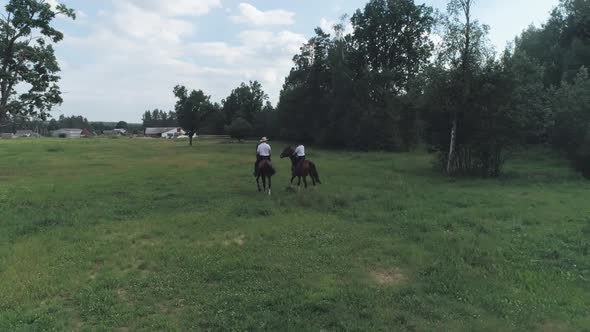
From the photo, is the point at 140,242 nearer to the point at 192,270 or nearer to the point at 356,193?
the point at 192,270

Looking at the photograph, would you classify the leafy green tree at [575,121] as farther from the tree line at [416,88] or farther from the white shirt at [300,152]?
the white shirt at [300,152]

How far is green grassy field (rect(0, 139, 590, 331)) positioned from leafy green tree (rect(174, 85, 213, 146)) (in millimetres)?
58611

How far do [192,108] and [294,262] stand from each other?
6874 cm

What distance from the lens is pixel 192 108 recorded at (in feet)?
242

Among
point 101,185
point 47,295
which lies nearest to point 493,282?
point 47,295

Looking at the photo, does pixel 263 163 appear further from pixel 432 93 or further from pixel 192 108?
pixel 192 108

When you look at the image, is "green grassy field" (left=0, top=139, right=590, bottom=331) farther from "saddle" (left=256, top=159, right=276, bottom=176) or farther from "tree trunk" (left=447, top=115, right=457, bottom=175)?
"tree trunk" (left=447, top=115, right=457, bottom=175)

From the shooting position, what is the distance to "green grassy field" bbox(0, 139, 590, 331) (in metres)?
6.23

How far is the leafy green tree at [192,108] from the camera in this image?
243 ft

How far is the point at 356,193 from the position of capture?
676 inches

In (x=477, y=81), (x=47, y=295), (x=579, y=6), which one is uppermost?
(x=579, y=6)

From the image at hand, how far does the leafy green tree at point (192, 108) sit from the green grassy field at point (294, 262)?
5861 cm

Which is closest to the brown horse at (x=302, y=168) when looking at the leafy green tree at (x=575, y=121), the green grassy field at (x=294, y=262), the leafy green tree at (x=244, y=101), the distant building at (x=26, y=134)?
the green grassy field at (x=294, y=262)

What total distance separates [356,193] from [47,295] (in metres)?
12.3
